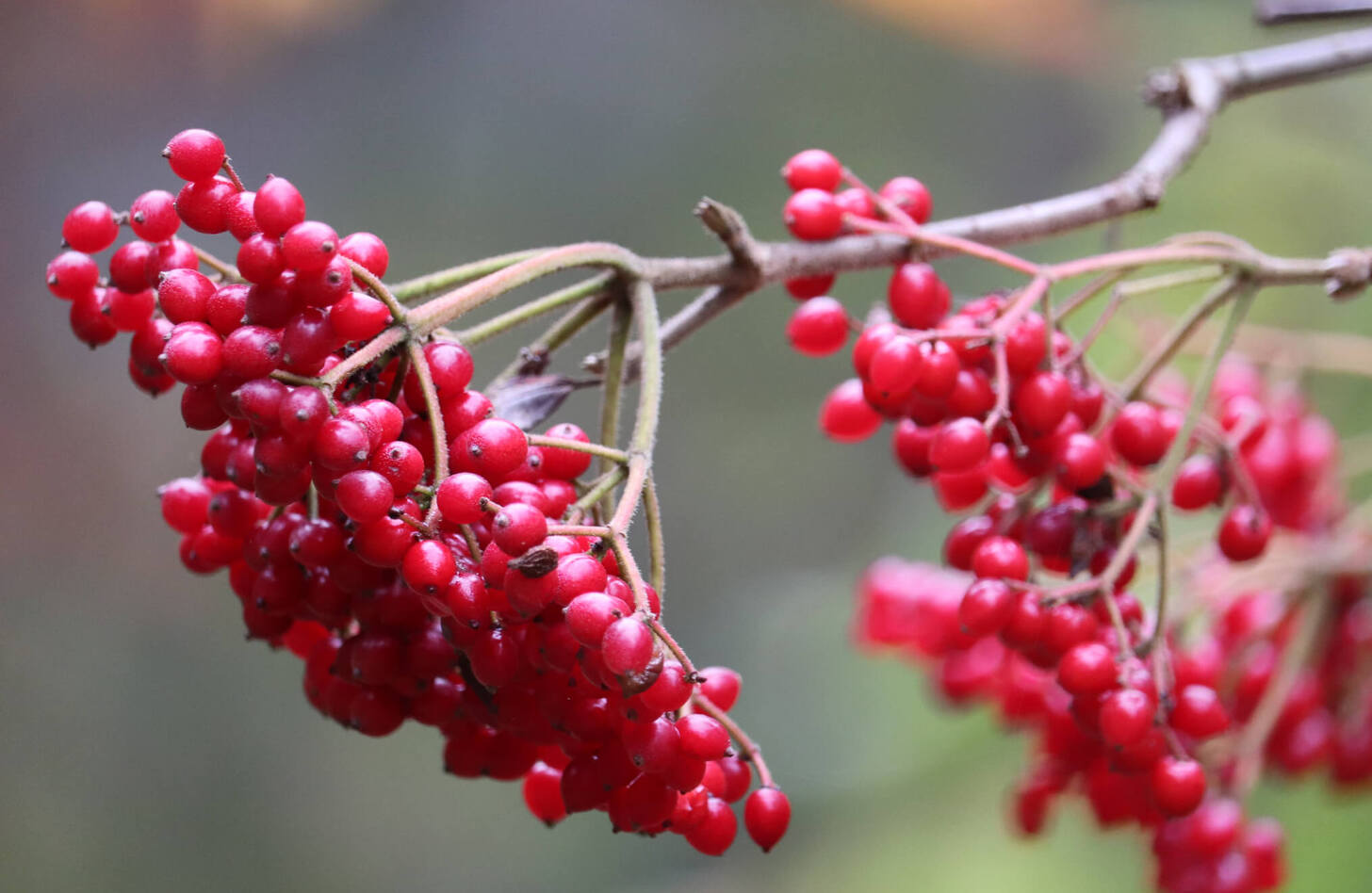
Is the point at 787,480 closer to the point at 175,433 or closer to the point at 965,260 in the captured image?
the point at 965,260

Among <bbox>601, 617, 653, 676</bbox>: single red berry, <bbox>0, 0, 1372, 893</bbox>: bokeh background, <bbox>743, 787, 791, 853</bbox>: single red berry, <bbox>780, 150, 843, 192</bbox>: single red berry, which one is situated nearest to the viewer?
<bbox>601, 617, 653, 676</bbox>: single red berry

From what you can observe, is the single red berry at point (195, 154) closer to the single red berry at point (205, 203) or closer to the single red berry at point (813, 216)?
the single red berry at point (205, 203)

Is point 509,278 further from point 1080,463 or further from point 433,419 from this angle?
point 1080,463

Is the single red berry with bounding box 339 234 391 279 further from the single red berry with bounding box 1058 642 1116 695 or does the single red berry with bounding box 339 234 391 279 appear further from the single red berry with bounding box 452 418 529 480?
the single red berry with bounding box 1058 642 1116 695

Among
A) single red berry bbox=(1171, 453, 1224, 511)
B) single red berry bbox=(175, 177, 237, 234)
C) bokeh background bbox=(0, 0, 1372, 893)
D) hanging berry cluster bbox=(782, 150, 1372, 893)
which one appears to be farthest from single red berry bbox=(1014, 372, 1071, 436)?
bokeh background bbox=(0, 0, 1372, 893)

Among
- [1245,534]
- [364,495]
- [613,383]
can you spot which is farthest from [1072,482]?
[364,495]

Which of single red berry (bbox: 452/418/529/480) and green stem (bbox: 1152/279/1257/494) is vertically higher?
single red berry (bbox: 452/418/529/480)

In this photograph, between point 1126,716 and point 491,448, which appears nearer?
point 491,448
